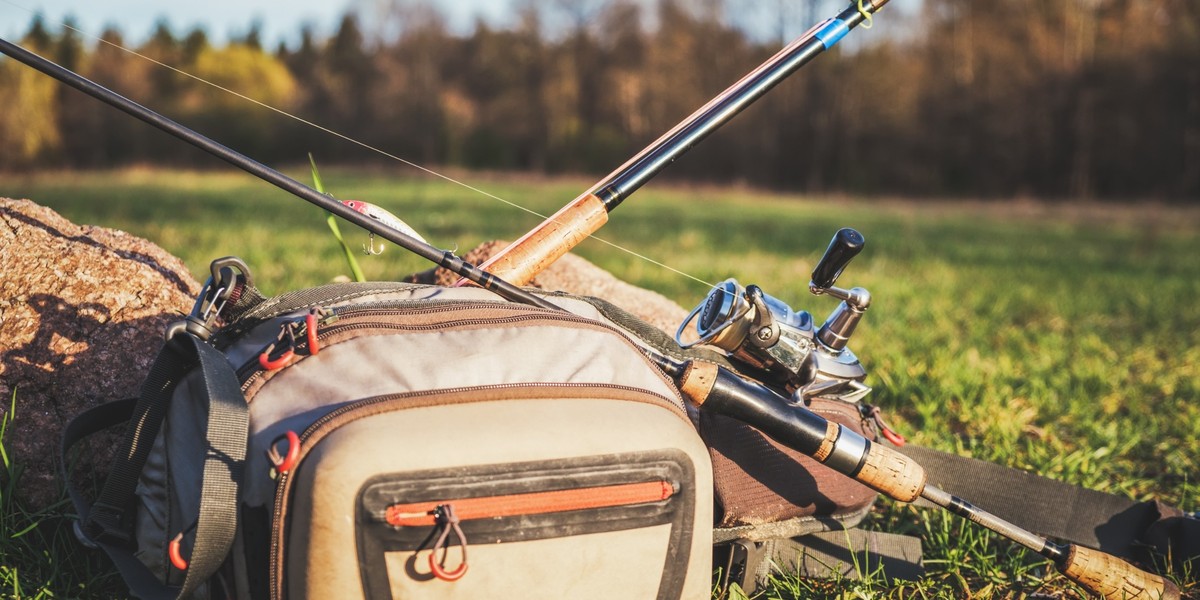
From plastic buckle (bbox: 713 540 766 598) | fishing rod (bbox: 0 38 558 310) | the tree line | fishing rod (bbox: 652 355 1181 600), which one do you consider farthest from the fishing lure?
the tree line

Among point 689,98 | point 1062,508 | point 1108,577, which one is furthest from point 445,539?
point 689,98

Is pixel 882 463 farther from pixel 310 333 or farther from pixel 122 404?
pixel 122 404

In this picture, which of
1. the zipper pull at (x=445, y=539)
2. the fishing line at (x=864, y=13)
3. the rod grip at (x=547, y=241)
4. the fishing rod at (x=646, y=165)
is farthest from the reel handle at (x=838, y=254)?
the zipper pull at (x=445, y=539)

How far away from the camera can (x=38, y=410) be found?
7.01ft

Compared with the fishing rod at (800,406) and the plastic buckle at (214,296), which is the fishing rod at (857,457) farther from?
the plastic buckle at (214,296)

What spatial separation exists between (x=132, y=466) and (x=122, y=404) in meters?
0.23

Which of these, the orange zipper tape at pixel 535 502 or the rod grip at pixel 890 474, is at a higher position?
the rod grip at pixel 890 474

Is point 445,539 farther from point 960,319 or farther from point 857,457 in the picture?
point 960,319

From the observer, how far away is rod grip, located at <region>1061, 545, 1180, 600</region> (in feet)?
6.74

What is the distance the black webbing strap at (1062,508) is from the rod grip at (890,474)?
675 millimetres

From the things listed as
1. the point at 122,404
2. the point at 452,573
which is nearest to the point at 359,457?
the point at 452,573

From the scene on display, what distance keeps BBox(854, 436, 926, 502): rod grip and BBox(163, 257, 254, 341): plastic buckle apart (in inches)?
55.3

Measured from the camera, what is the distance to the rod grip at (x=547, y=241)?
7.38 feet

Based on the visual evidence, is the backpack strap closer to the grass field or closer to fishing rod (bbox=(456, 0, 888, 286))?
the grass field
